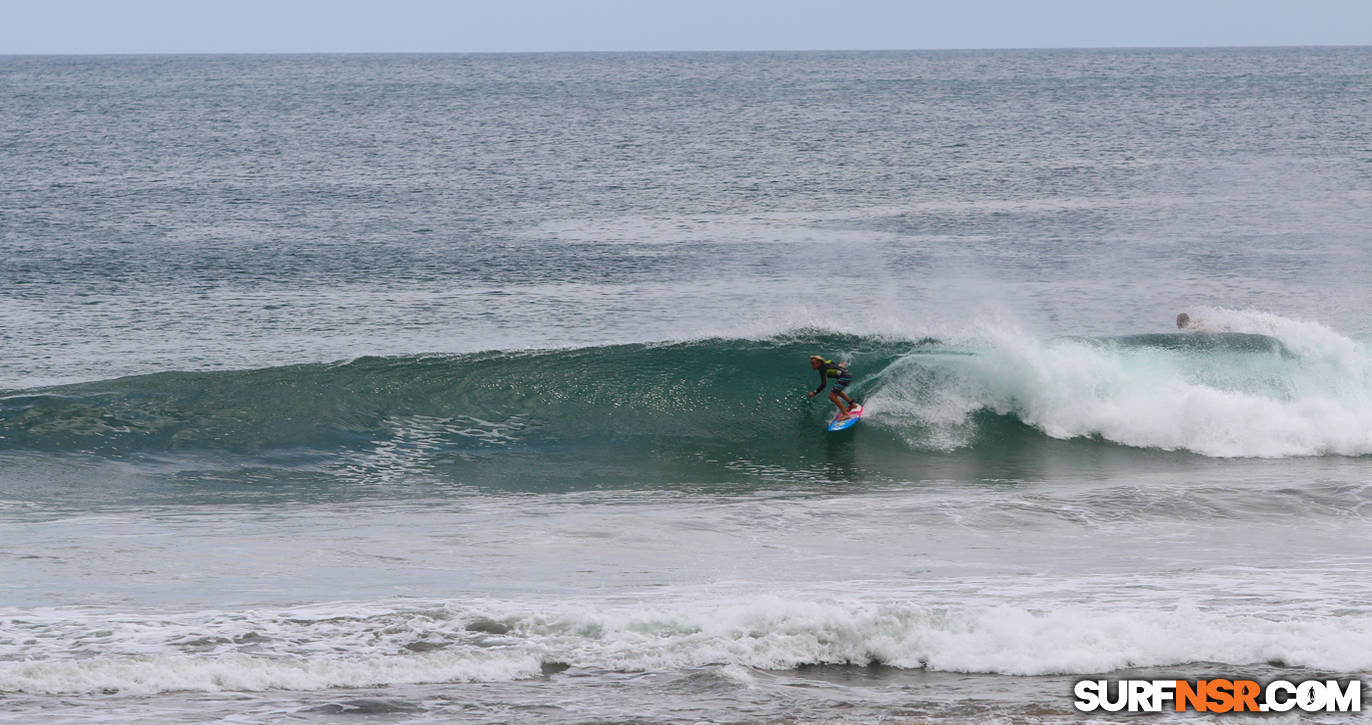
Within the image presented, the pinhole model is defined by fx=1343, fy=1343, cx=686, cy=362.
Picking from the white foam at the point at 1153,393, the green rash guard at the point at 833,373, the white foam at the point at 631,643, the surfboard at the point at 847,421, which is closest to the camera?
the white foam at the point at 631,643

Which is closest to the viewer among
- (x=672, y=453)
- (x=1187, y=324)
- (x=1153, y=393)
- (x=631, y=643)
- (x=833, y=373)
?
(x=631, y=643)

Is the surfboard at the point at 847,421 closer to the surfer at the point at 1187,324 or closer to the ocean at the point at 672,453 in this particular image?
the ocean at the point at 672,453

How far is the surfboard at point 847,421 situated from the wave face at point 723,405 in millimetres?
180

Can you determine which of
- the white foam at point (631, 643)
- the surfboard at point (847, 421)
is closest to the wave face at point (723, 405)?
the surfboard at point (847, 421)

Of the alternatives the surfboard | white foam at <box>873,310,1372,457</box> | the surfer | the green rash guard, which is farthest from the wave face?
the surfer

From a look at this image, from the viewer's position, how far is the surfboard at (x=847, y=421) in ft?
60.6

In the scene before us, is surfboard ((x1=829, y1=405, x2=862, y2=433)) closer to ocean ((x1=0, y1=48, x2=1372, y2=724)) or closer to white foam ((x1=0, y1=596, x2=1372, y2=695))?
ocean ((x1=0, y1=48, x2=1372, y2=724))

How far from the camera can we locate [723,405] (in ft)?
64.7

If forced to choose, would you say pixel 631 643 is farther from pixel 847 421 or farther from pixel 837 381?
pixel 837 381

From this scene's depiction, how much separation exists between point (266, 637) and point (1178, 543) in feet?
28.1
